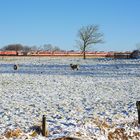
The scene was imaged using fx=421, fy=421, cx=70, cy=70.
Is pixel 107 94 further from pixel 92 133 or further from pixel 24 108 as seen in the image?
pixel 92 133

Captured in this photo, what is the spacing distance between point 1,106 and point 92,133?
4.72 meters

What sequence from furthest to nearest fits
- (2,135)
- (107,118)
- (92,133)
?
(107,118) → (92,133) → (2,135)

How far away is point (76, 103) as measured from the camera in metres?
16.2

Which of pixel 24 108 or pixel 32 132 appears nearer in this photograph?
pixel 32 132

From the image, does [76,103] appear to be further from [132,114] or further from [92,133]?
[92,133]

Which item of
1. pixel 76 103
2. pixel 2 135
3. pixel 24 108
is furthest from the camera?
pixel 76 103

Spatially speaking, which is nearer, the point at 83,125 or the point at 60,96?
the point at 83,125

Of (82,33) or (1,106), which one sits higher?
(82,33)

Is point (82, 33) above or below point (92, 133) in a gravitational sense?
above

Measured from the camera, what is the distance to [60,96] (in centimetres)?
1859

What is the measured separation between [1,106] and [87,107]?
307 centimetres

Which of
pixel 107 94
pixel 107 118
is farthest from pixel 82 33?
pixel 107 118

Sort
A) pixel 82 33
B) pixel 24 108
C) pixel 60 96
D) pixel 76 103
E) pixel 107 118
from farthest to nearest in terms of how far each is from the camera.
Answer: pixel 82 33 → pixel 60 96 → pixel 76 103 → pixel 24 108 → pixel 107 118

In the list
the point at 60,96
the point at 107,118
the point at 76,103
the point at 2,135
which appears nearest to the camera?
the point at 2,135
